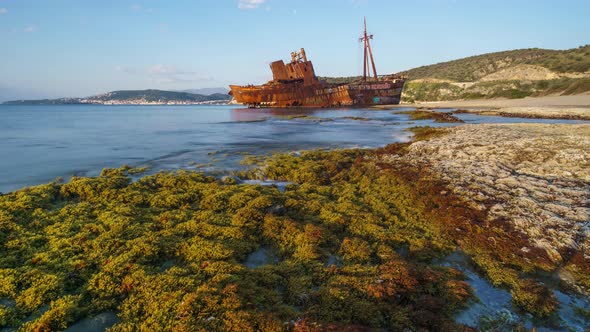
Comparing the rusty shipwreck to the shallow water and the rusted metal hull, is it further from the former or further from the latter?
the shallow water

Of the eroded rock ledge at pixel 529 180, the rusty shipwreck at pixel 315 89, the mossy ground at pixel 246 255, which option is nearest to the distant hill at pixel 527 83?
the rusty shipwreck at pixel 315 89

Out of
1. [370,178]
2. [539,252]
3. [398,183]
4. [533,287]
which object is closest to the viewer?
[533,287]

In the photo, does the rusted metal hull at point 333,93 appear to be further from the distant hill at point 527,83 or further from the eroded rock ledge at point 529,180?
the eroded rock ledge at point 529,180

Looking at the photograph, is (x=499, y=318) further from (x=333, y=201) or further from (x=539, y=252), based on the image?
(x=333, y=201)

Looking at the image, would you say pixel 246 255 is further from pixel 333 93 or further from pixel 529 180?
pixel 333 93

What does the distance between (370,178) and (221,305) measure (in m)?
7.84

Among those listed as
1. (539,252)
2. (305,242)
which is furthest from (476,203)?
(305,242)

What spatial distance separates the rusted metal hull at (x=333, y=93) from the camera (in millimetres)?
68312

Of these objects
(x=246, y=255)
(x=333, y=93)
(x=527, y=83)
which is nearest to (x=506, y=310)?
(x=246, y=255)

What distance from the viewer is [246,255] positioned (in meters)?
5.98

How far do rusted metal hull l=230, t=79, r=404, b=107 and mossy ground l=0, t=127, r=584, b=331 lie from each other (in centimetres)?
6122

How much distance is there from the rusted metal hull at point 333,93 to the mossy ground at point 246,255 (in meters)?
61.2

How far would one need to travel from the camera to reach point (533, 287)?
4.79m

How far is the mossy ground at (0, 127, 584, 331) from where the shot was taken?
4152mm
